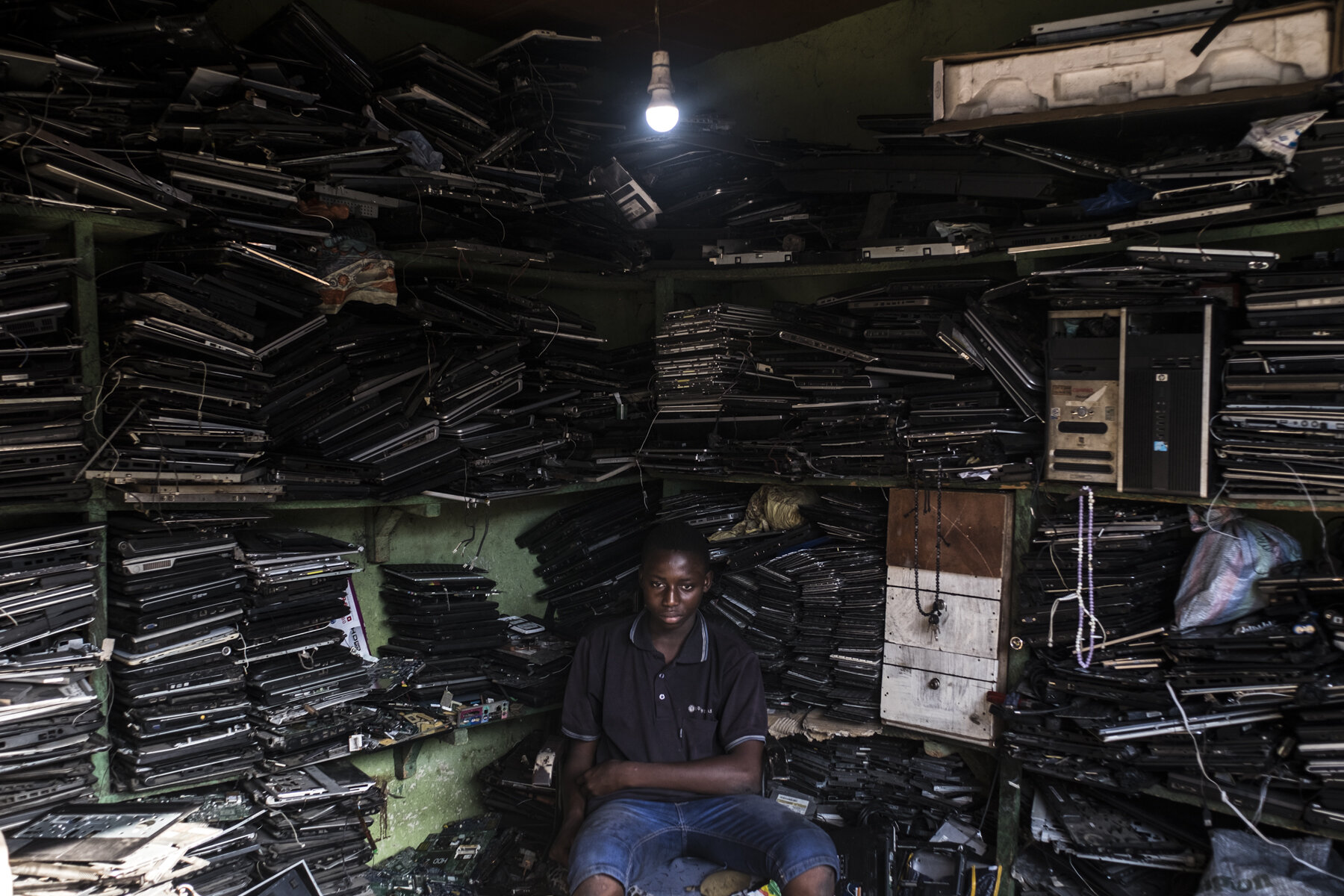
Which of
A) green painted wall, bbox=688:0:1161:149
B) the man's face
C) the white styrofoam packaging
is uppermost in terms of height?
green painted wall, bbox=688:0:1161:149

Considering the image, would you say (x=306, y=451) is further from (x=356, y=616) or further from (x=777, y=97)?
(x=777, y=97)

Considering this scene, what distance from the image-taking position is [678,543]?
345cm

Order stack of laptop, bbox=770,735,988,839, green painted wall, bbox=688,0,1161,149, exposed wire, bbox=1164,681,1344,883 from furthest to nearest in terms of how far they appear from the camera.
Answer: green painted wall, bbox=688,0,1161,149 → stack of laptop, bbox=770,735,988,839 → exposed wire, bbox=1164,681,1344,883

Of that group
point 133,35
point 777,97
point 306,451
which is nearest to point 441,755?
point 306,451

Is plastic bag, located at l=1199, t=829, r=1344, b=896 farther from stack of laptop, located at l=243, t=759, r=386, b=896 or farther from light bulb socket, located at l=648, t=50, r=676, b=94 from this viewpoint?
light bulb socket, located at l=648, t=50, r=676, b=94

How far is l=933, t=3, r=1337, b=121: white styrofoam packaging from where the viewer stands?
2.52m

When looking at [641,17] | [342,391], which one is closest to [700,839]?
[342,391]

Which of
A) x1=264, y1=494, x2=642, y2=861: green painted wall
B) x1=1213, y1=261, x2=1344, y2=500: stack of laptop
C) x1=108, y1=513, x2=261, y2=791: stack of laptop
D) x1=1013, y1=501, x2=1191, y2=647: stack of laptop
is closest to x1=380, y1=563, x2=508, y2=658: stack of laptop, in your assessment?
x1=264, y1=494, x2=642, y2=861: green painted wall

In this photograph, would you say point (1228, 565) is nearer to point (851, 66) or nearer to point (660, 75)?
point (660, 75)

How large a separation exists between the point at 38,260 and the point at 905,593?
312cm

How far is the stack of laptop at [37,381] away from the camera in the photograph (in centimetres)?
268

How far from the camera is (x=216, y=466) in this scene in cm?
311

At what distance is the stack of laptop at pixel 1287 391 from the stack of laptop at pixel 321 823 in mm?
3168

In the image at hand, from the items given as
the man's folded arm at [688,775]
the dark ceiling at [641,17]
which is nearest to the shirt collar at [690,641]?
the man's folded arm at [688,775]
